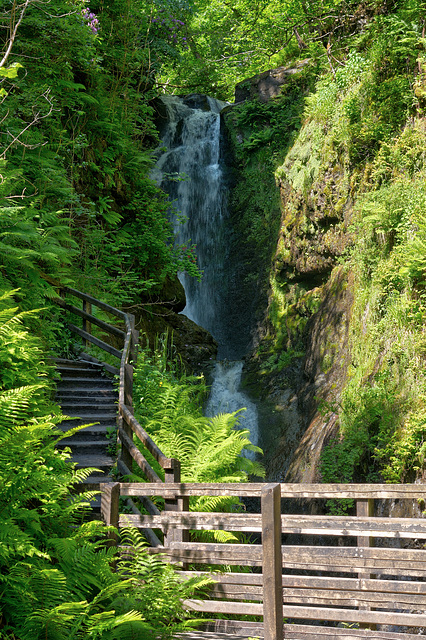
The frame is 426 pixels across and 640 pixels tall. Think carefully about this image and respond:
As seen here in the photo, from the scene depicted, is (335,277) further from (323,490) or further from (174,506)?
(323,490)

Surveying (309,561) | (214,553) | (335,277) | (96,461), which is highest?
(335,277)

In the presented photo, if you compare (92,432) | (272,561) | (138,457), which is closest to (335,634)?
(272,561)

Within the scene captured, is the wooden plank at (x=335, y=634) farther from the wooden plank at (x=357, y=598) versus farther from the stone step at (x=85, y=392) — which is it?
the stone step at (x=85, y=392)

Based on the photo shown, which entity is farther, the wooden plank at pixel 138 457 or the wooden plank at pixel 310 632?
the wooden plank at pixel 138 457

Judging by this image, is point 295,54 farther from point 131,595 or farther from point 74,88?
point 131,595

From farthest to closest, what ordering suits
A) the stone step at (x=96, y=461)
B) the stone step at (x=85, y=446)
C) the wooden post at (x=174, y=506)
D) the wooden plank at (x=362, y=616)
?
1. the stone step at (x=85, y=446)
2. the stone step at (x=96, y=461)
3. the wooden post at (x=174, y=506)
4. the wooden plank at (x=362, y=616)

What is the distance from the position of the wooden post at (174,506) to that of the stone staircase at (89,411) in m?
1.73

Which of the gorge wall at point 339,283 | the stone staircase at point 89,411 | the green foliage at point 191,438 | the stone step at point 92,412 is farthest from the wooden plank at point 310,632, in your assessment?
the stone step at point 92,412

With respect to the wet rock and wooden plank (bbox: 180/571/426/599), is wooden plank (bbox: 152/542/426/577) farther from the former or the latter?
the wet rock

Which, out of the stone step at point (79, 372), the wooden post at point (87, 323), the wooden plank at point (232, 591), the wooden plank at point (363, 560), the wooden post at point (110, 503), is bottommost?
the wooden plank at point (232, 591)

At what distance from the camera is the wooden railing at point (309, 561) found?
378 cm

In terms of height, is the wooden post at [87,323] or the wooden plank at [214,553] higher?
the wooden post at [87,323]

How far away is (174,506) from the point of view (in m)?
5.39

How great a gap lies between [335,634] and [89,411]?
5523 millimetres
